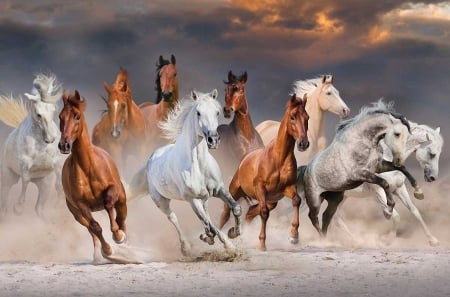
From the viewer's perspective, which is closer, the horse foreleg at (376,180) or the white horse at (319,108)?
the horse foreleg at (376,180)

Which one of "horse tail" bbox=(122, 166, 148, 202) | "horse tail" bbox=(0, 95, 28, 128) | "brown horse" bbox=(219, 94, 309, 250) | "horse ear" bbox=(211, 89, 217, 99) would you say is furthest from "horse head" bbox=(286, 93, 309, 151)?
"horse tail" bbox=(0, 95, 28, 128)

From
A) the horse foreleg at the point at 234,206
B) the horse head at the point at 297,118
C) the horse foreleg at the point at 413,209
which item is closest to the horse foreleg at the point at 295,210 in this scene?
the horse head at the point at 297,118

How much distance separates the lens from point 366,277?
1167 cm

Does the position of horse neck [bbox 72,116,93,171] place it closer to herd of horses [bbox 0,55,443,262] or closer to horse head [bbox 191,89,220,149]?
herd of horses [bbox 0,55,443,262]

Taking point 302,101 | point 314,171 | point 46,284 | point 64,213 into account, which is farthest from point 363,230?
point 46,284

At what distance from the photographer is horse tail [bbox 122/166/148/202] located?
13.5 metres

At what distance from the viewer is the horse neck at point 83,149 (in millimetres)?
12102

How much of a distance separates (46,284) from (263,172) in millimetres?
2869

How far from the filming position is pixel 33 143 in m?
14.3

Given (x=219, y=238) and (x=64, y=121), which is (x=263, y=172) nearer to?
(x=219, y=238)

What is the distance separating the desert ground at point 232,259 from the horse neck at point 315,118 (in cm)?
101

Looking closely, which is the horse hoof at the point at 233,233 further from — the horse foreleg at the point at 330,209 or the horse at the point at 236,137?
the horse foreleg at the point at 330,209

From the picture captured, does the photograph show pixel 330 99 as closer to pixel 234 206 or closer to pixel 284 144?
pixel 284 144

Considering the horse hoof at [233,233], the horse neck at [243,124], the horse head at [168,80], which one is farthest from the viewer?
the horse head at [168,80]
